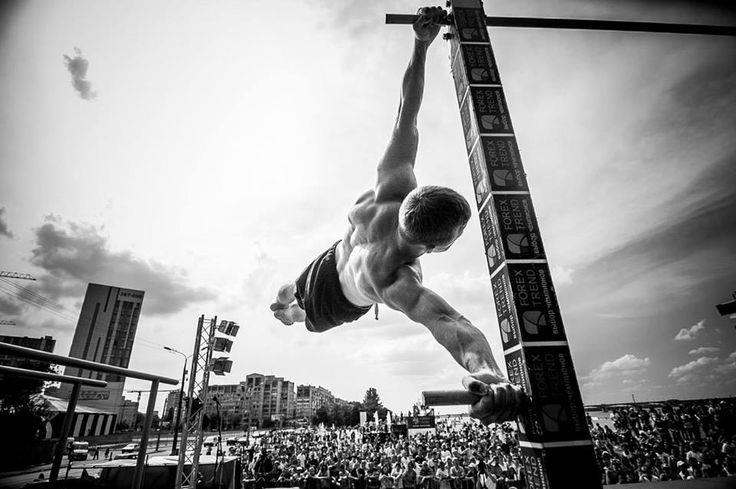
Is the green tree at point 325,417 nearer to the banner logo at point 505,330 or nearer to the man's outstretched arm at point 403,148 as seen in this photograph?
the banner logo at point 505,330

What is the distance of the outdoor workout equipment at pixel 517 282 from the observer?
5.84 ft

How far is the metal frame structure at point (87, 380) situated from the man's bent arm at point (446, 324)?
1.54 m

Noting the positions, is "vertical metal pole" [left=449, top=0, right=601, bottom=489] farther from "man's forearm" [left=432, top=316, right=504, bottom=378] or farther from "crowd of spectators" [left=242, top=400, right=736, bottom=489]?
"crowd of spectators" [left=242, top=400, right=736, bottom=489]

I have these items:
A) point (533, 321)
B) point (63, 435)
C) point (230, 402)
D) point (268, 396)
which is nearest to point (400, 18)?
point (533, 321)

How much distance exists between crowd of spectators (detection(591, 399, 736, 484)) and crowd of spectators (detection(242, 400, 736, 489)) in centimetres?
2

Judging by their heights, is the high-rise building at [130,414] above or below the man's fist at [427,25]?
below

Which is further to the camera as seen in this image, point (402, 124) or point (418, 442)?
point (418, 442)

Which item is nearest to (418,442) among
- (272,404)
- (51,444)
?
(51,444)

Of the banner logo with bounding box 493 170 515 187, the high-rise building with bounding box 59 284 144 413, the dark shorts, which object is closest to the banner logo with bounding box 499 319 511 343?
the banner logo with bounding box 493 170 515 187

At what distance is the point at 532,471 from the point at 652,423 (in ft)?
56.8

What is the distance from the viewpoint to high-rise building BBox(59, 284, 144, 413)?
152ft

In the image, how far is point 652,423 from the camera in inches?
560

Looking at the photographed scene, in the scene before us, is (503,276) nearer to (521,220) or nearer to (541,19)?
(521,220)

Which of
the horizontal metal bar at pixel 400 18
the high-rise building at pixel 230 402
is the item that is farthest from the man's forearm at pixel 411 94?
the high-rise building at pixel 230 402
